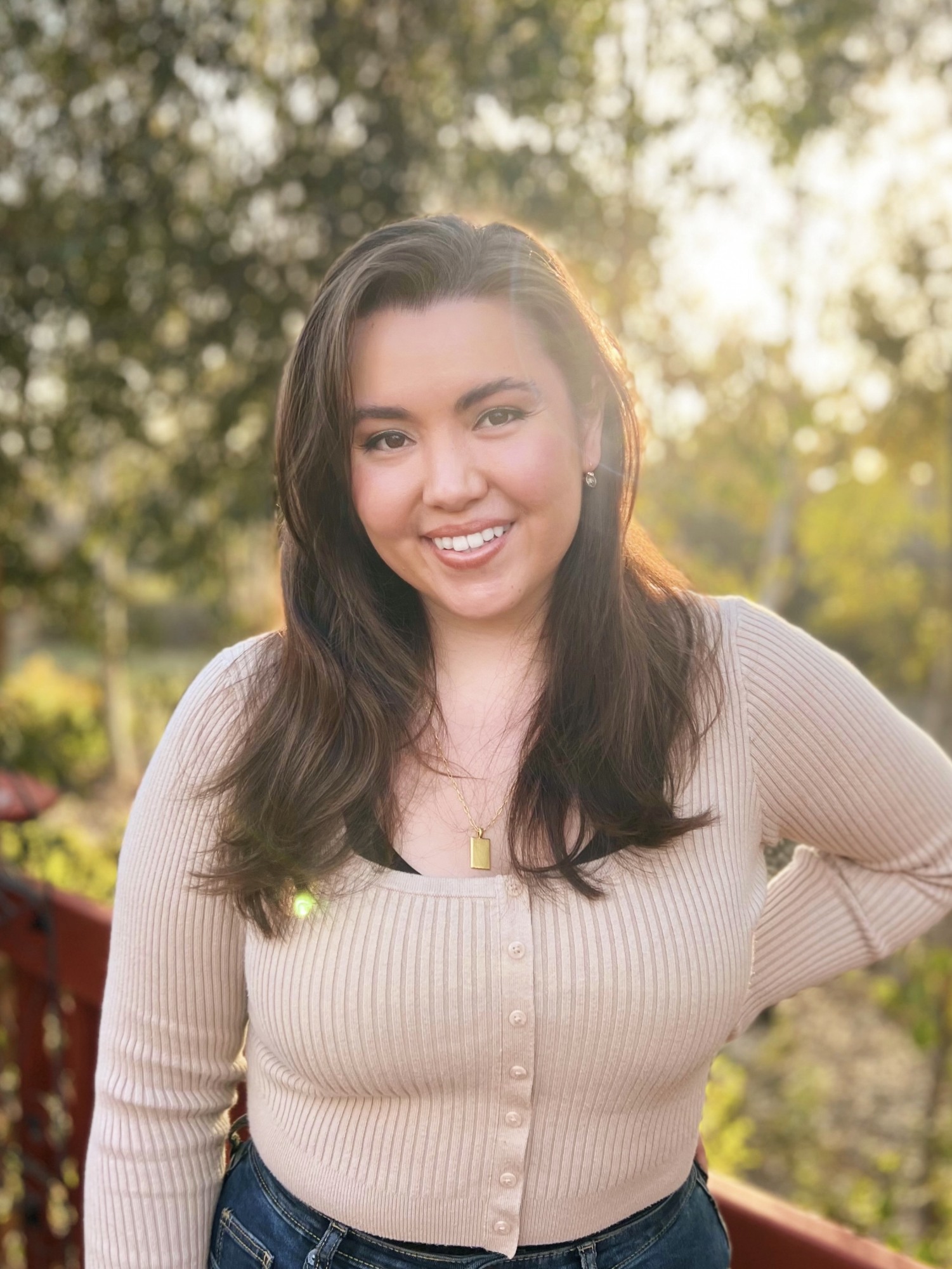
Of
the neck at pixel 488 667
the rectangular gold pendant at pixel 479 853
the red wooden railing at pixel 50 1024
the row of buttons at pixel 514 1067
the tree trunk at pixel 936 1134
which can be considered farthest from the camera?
the tree trunk at pixel 936 1134

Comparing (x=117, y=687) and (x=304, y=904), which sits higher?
(x=304, y=904)

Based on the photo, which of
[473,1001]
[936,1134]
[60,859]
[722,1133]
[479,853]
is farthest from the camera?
[936,1134]

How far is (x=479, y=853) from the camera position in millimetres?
1309

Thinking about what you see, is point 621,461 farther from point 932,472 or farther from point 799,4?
point 932,472

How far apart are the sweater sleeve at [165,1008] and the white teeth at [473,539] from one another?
0.31m

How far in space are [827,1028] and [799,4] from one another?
613 cm

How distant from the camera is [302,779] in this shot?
4.36ft

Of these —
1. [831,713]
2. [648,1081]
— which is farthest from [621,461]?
[648,1081]

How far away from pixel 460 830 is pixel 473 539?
0.34m

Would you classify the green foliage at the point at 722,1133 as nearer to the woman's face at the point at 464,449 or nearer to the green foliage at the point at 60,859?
the green foliage at the point at 60,859

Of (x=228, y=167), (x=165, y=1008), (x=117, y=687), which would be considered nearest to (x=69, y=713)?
(x=117, y=687)

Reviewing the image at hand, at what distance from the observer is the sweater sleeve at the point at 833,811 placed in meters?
1.37

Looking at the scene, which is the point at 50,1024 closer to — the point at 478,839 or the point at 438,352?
the point at 478,839

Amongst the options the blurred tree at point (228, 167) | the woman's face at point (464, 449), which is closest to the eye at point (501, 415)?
the woman's face at point (464, 449)
